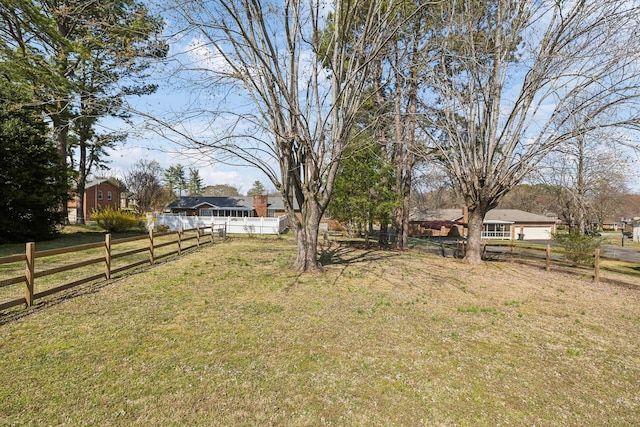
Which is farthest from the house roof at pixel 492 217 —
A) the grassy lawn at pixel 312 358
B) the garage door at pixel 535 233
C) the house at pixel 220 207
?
the grassy lawn at pixel 312 358

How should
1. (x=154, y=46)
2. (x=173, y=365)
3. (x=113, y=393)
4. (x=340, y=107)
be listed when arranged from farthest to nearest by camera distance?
(x=340, y=107)
(x=154, y=46)
(x=173, y=365)
(x=113, y=393)

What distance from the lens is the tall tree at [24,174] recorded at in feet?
43.2

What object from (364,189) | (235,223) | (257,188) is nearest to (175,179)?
(257,188)

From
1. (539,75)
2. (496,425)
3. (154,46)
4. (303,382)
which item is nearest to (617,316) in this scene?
(496,425)

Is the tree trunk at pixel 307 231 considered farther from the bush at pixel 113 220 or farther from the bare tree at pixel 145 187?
the bare tree at pixel 145 187

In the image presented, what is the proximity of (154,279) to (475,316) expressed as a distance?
721cm

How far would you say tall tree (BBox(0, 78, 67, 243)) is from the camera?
43.2 feet

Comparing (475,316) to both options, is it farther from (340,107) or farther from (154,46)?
(154,46)

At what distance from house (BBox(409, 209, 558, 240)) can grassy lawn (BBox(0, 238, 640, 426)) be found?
30396 millimetres

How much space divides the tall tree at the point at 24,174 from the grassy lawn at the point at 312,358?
1153 cm

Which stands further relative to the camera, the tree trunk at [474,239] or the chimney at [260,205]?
the chimney at [260,205]

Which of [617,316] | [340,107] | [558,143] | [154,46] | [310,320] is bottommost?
[617,316]

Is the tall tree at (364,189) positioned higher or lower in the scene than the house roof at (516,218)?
higher

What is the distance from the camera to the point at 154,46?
6688 mm
